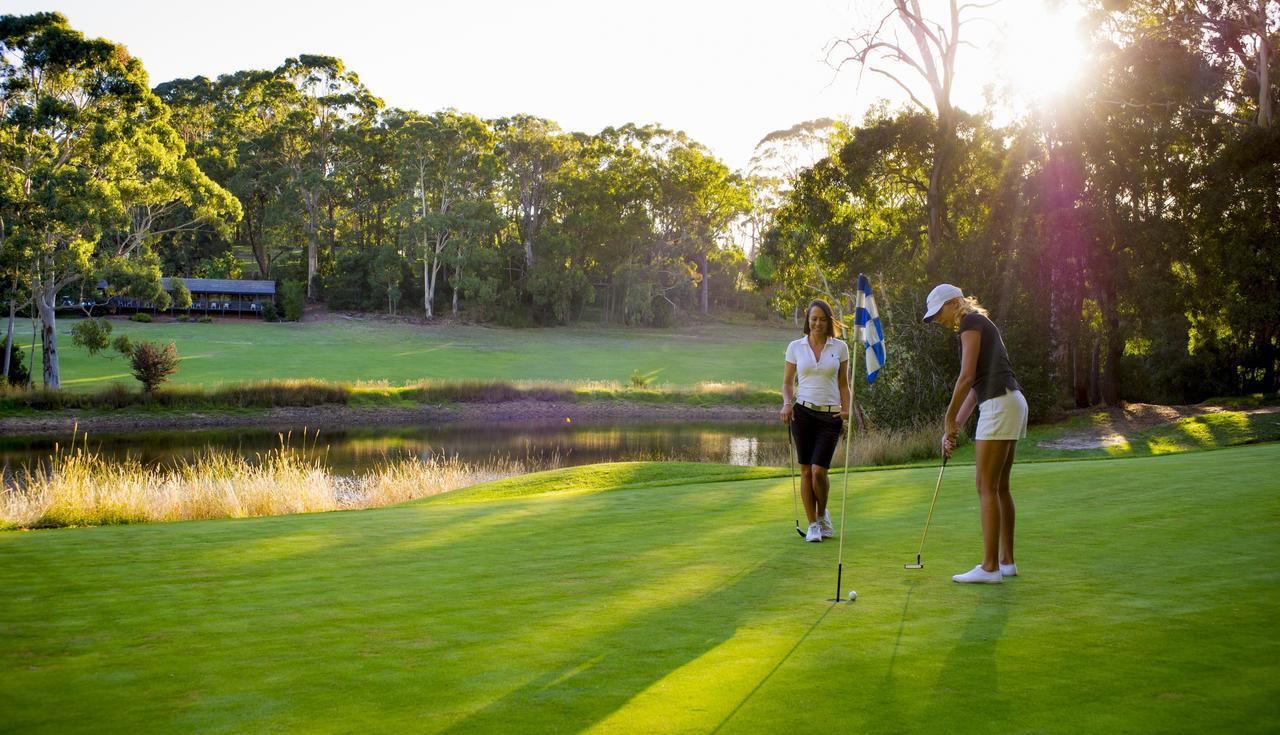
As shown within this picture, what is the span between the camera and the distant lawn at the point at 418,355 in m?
53.6

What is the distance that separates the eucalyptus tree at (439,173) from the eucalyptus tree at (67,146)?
105 feet

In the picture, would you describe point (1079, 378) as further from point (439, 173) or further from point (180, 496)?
point (439, 173)

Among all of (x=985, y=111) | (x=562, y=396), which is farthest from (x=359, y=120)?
(x=985, y=111)

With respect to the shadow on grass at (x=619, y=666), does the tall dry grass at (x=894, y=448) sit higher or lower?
lower

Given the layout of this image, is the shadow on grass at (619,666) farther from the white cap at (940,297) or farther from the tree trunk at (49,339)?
the tree trunk at (49,339)

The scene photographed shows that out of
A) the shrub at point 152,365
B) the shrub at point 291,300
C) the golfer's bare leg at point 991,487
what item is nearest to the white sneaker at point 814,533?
the golfer's bare leg at point 991,487

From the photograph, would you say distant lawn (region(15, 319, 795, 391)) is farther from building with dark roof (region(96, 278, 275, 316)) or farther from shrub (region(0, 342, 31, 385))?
building with dark roof (region(96, 278, 275, 316))

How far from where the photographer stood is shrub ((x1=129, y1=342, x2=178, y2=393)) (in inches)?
1658

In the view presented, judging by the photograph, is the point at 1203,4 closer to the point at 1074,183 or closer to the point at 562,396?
the point at 1074,183

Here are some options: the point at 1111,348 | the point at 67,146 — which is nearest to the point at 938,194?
the point at 1111,348

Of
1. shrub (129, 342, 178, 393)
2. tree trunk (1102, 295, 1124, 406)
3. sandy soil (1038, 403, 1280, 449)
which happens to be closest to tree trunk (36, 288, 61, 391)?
shrub (129, 342, 178, 393)

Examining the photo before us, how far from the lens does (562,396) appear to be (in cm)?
4975

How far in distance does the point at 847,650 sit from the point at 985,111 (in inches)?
1181

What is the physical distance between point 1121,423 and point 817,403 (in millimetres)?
21007
